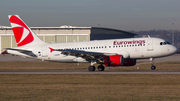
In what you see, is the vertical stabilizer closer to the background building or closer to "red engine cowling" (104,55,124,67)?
"red engine cowling" (104,55,124,67)

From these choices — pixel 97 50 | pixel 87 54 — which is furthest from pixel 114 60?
pixel 97 50

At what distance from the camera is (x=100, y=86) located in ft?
93.1

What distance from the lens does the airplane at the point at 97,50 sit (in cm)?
4259

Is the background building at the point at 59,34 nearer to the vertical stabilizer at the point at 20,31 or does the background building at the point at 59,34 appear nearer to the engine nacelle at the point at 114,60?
the vertical stabilizer at the point at 20,31

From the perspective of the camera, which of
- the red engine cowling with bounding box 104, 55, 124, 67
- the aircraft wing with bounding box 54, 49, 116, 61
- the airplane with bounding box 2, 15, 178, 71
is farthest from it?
the airplane with bounding box 2, 15, 178, 71

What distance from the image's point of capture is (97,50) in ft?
145

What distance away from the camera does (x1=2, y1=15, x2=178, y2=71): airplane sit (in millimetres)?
42594

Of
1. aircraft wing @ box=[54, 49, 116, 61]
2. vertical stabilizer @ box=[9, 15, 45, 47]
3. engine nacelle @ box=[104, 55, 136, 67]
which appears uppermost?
vertical stabilizer @ box=[9, 15, 45, 47]

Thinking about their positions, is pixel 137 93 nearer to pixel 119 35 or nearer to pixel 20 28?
pixel 20 28

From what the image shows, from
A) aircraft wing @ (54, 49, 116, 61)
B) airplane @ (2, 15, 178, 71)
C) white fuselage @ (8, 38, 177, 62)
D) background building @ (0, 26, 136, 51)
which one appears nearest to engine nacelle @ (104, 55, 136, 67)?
airplane @ (2, 15, 178, 71)

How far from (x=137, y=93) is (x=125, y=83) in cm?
669

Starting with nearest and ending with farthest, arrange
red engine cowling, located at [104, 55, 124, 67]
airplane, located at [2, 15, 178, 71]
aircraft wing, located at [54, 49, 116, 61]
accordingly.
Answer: red engine cowling, located at [104, 55, 124, 67], aircraft wing, located at [54, 49, 116, 61], airplane, located at [2, 15, 178, 71]

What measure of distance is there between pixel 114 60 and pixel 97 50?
4532 mm

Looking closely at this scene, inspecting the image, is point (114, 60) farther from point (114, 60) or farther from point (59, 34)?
point (59, 34)
